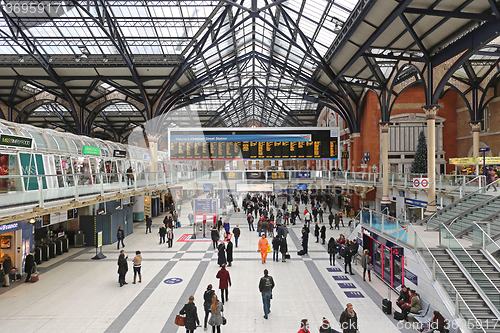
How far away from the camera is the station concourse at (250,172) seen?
8.91 m

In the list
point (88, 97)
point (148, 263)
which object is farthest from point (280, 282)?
point (88, 97)

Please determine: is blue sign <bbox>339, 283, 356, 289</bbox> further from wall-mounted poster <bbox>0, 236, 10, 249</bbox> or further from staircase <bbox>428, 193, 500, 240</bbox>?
wall-mounted poster <bbox>0, 236, 10, 249</bbox>

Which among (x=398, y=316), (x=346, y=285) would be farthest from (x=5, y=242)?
(x=398, y=316)

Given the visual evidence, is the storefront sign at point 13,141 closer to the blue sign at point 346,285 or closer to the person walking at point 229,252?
the person walking at point 229,252

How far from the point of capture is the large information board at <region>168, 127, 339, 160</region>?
84.6ft

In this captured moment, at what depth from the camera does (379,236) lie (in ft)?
40.2

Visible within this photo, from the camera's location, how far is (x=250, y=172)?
2697 centimetres

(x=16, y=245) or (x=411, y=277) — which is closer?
(x=411, y=277)

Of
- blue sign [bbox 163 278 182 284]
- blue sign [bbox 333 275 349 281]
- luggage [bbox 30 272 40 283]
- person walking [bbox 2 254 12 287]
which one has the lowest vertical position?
blue sign [bbox 333 275 349 281]

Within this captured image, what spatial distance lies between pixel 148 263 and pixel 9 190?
735cm

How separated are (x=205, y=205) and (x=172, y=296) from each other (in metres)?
9.03

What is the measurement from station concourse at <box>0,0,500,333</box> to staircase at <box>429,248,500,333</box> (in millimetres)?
36

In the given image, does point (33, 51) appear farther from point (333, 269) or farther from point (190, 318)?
point (333, 269)

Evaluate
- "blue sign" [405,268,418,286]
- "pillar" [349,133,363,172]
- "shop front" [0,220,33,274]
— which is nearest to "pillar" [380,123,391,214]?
"pillar" [349,133,363,172]
